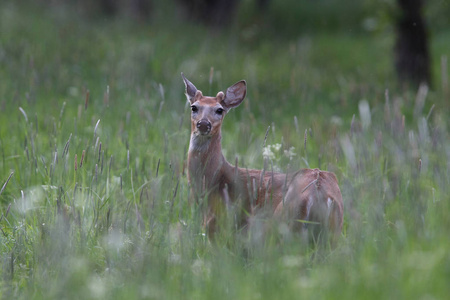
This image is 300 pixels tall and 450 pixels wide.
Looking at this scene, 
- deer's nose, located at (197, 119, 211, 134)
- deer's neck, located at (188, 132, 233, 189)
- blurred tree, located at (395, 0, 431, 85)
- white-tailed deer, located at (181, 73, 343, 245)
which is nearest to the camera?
white-tailed deer, located at (181, 73, 343, 245)

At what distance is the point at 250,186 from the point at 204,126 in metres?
0.56

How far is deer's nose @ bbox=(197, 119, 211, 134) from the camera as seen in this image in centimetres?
498

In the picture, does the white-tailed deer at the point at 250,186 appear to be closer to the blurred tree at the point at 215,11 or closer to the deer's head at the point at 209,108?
the deer's head at the point at 209,108

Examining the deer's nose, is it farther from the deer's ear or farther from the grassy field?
the deer's ear

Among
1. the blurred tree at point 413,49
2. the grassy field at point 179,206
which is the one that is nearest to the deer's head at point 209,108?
the grassy field at point 179,206

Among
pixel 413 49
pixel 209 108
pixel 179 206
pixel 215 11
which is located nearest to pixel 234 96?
pixel 209 108

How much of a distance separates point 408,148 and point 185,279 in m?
1.87

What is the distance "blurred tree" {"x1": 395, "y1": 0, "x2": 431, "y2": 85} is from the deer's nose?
737 centimetres

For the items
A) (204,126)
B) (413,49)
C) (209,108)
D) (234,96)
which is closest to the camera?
(204,126)

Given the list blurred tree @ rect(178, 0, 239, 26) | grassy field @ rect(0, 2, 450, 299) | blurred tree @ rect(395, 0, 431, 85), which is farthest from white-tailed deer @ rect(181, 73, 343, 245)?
blurred tree @ rect(178, 0, 239, 26)

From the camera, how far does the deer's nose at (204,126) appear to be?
498cm

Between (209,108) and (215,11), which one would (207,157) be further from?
(215,11)

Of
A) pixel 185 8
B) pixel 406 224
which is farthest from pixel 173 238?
pixel 185 8

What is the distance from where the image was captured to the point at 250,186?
15.7 feet
